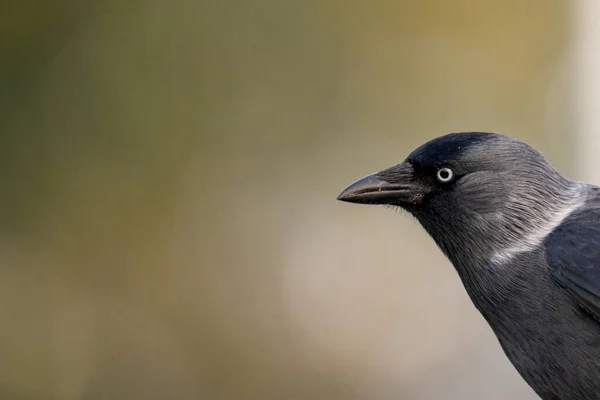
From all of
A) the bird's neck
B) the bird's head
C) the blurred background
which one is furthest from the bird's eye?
the blurred background

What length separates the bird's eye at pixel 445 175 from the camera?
303cm

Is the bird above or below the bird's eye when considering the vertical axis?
below

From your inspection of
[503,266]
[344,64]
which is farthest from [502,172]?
[344,64]

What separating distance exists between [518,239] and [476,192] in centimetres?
25

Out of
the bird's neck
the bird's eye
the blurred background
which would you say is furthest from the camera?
the blurred background

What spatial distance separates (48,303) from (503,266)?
21.2 ft

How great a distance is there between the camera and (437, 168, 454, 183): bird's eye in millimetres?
3033

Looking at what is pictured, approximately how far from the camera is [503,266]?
2.86m

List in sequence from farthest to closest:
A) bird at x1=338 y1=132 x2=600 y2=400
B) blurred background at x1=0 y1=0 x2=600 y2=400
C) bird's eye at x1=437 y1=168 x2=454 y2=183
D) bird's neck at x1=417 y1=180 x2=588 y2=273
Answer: blurred background at x1=0 y1=0 x2=600 y2=400, bird's eye at x1=437 y1=168 x2=454 y2=183, bird's neck at x1=417 y1=180 x2=588 y2=273, bird at x1=338 y1=132 x2=600 y2=400

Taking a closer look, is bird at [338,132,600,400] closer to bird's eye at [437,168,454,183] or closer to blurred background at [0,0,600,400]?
bird's eye at [437,168,454,183]

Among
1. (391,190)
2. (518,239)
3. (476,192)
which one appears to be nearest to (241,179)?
(391,190)

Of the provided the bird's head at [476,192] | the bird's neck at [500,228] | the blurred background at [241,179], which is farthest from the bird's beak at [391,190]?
the blurred background at [241,179]

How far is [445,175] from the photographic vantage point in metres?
3.05

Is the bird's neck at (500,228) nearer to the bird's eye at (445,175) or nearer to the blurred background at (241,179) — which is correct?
the bird's eye at (445,175)
